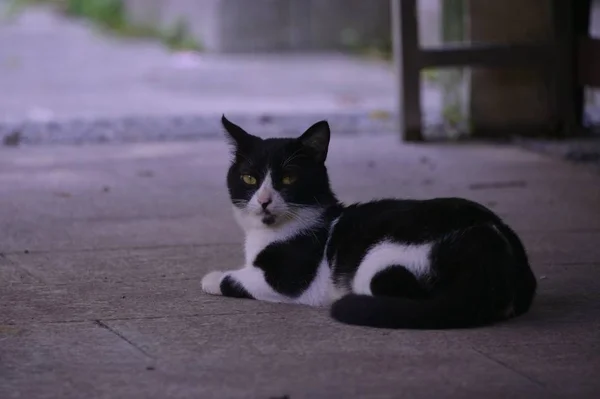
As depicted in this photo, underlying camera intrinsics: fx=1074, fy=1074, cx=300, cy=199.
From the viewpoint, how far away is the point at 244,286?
167 inches

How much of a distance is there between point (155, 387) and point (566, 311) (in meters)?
1.69

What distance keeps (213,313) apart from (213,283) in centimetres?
31

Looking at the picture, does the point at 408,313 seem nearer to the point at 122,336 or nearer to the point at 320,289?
the point at 320,289

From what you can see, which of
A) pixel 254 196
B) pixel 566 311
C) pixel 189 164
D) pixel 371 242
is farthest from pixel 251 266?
pixel 189 164

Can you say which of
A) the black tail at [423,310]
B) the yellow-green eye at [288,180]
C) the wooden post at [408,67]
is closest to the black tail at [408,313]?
the black tail at [423,310]

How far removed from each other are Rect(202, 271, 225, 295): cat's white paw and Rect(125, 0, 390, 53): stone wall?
1144cm

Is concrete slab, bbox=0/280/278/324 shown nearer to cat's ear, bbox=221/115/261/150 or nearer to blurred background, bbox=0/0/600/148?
cat's ear, bbox=221/115/261/150

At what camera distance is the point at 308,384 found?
10.4ft

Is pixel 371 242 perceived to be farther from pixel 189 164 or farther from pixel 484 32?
pixel 484 32

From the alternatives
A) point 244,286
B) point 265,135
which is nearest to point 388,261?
point 244,286

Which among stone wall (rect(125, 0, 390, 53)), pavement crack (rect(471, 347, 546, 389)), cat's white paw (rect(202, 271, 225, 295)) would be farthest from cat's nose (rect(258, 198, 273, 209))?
stone wall (rect(125, 0, 390, 53))

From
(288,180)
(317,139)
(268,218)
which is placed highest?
(317,139)

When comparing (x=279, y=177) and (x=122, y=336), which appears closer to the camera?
(x=122, y=336)

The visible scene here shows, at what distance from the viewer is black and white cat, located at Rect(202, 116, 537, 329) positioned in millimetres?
3668
